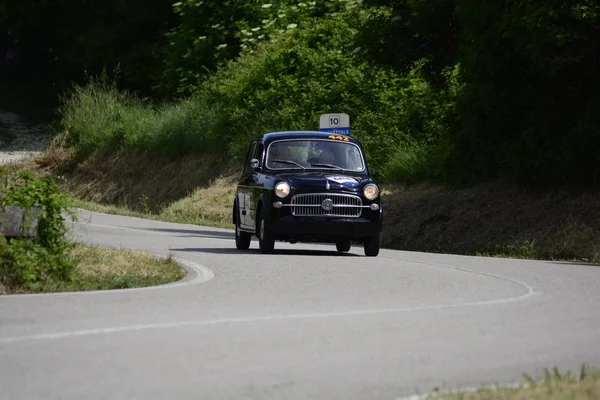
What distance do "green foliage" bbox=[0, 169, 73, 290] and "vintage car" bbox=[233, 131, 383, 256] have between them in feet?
20.7

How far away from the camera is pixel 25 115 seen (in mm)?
64438

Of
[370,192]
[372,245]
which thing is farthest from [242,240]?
[370,192]

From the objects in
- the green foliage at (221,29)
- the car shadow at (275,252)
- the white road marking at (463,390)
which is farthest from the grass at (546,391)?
the green foliage at (221,29)

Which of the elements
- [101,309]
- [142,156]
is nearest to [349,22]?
[142,156]

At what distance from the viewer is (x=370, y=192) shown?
21.4m

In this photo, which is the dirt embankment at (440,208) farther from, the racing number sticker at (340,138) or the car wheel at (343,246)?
the racing number sticker at (340,138)

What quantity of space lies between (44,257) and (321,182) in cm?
718

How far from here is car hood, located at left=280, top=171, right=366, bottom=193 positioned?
21156 millimetres

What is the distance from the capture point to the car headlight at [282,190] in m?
21.1

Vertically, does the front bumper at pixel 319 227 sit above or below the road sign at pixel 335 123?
below

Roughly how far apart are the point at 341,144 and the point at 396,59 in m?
7.69

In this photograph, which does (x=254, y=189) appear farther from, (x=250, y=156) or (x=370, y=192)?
(x=370, y=192)

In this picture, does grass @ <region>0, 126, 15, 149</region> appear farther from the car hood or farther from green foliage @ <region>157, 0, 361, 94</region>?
the car hood

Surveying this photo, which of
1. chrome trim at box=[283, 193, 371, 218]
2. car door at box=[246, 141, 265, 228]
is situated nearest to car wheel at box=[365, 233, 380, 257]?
chrome trim at box=[283, 193, 371, 218]
